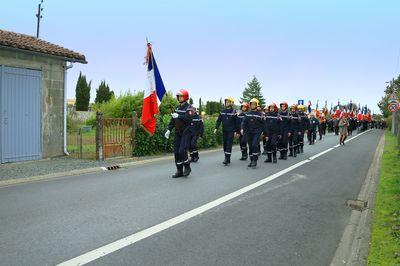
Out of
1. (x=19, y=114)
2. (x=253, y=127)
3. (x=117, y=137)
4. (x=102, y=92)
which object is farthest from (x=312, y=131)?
(x=102, y=92)

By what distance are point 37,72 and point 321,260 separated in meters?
11.4

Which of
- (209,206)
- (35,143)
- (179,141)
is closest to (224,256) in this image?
(209,206)

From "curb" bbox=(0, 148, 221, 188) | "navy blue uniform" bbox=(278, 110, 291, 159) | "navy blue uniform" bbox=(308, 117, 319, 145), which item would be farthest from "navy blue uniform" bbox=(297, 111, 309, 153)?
"curb" bbox=(0, 148, 221, 188)

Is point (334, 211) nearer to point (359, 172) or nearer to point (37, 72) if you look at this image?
point (359, 172)

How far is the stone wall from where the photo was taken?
1358cm

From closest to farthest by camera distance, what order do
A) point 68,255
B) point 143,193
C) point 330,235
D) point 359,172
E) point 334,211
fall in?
point 68,255
point 330,235
point 334,211
point 143,193
point 359,172

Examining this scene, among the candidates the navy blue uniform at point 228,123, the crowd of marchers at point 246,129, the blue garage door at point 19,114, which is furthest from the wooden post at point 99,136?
the navy blue uniform at point 228,123

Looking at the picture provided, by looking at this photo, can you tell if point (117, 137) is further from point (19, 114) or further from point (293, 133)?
point (293, 133)

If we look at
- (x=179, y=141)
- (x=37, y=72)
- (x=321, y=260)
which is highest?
(x=37, y=72)

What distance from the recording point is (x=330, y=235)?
5801 millimetres

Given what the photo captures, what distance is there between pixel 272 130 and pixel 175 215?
8.40 meters

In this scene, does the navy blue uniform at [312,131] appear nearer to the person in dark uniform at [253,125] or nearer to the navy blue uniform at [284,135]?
the navy blue uniform at [284,135]

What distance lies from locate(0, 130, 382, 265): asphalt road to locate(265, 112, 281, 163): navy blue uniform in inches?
128

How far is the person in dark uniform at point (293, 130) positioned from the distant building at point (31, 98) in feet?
26.3
